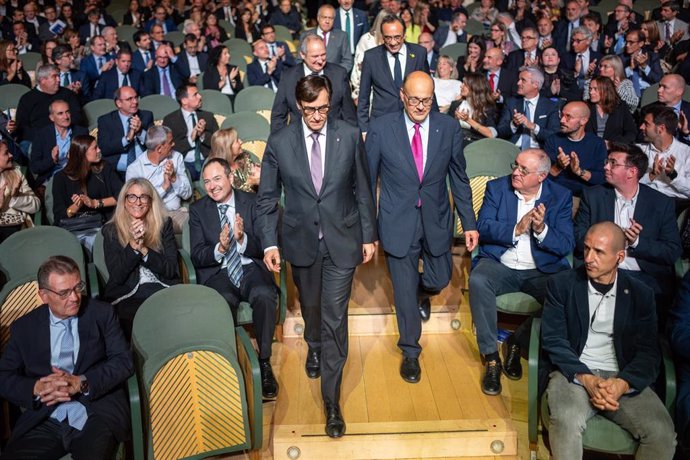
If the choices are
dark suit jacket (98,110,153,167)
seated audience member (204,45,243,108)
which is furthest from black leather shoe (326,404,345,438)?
seated audience member (204,45,243,108)

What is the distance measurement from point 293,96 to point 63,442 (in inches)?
96.2

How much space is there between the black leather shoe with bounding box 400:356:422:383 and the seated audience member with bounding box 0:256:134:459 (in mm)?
1444

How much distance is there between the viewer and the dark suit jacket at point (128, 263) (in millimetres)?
3902

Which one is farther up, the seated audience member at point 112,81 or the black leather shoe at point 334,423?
the seated audience member at point 112,81

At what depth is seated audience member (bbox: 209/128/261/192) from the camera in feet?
15.4

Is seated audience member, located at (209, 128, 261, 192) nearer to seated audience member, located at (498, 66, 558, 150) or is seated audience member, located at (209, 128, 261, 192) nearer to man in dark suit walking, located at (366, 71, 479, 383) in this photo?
man in dark suit walking, located at (366, 71, 479, 383)

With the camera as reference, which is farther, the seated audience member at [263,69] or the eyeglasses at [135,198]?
the seated audience member at [263,69]

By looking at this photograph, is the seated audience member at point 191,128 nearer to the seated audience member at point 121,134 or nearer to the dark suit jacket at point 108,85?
the seated audience member at point 121,134

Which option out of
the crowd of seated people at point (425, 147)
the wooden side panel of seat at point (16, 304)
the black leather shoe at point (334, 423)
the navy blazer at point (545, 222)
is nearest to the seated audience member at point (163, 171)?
the crowd of seated people at point (425, 147)

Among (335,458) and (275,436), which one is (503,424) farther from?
(275,436)

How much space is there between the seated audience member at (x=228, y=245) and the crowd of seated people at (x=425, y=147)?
1 cm

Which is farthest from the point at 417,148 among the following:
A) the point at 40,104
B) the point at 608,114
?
the point at 40,104

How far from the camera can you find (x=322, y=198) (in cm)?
324

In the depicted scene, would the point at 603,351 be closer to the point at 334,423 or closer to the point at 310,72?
the point at 334,423
